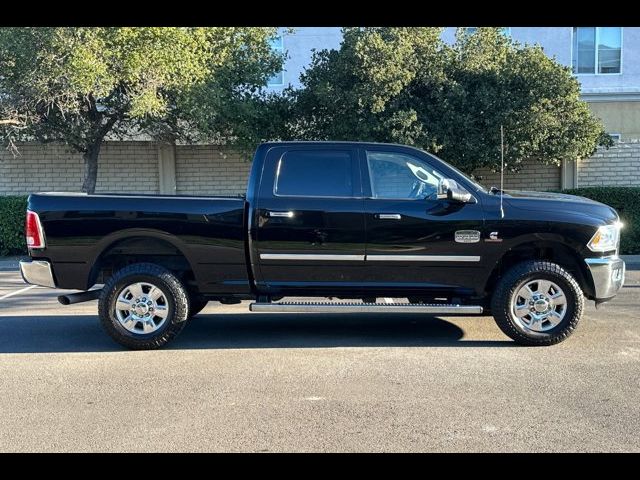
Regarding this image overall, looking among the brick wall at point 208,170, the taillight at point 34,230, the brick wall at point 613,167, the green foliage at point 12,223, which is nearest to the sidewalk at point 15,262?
the green foliage at point 12,223

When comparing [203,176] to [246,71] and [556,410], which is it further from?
[556,410]

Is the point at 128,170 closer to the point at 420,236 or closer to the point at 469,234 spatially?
the point at 420,236

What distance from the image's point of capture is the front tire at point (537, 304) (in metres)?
6.06

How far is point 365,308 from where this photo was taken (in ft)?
20.0

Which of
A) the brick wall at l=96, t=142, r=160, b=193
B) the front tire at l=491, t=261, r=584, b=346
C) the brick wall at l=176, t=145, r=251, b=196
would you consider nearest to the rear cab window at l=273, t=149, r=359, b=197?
the front tire at l=491, t=261, r=584, b=346

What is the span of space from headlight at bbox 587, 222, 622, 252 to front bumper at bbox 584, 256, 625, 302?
0.11 metres

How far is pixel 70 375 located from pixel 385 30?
10164 mm

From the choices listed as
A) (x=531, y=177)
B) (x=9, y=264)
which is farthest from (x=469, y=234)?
(x=531, y=177)

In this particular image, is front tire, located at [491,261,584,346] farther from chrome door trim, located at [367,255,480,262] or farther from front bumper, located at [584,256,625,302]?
chrome door trim, located at [367,255,480,262]

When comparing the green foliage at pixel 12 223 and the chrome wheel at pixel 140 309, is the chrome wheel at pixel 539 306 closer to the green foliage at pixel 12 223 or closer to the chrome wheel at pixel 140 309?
the chrome wheel at pixel 140 309

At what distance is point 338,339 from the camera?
6605 millimetres

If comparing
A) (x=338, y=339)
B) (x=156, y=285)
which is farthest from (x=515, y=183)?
(x=156, y=285)

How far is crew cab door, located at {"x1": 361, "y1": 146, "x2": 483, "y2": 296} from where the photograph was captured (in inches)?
240

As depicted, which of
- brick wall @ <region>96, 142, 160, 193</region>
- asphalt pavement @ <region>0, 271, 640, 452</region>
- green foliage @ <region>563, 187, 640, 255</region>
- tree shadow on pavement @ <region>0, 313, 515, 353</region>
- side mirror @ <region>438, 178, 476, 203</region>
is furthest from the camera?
brick wall @ <region>96, 142, 160, 193</region>
